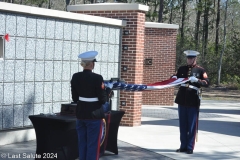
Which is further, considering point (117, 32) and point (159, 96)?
point (159, 96)

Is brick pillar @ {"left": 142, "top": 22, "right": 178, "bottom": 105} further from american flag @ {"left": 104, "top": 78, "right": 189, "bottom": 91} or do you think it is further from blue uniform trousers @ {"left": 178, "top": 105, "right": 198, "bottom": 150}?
blue uniform trousers @ {"left": 178, "top": 105, "right": 198, "bottom": 150}

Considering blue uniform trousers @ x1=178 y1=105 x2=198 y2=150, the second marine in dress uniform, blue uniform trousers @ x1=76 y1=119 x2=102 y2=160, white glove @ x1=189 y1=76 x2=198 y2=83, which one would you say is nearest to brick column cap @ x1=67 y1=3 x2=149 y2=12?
white glove @ x1=189 y1=76 x2=198 y2=83

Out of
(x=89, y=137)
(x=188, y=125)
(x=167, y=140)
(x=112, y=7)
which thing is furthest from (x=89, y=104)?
(x=112, y=7)

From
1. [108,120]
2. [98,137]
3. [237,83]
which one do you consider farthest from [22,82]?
[237,83]

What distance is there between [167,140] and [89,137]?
4.22 meters

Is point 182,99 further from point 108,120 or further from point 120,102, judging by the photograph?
point 120,102

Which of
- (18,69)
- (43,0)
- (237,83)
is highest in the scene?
(43,0)

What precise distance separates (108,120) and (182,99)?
188 cm

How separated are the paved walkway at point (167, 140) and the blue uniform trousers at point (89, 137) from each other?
1562 millimetres

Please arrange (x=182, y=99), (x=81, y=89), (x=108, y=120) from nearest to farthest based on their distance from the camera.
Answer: (x=81, y=89), (x=108, y=120), (x=182, y=99)

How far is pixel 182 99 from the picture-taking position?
Result: 33.3 ft

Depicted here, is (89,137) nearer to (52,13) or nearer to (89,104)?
(89,104)

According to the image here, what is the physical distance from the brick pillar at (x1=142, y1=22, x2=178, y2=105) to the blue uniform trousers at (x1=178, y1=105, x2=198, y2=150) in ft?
29.5

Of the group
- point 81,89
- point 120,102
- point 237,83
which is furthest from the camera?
point 237,83
